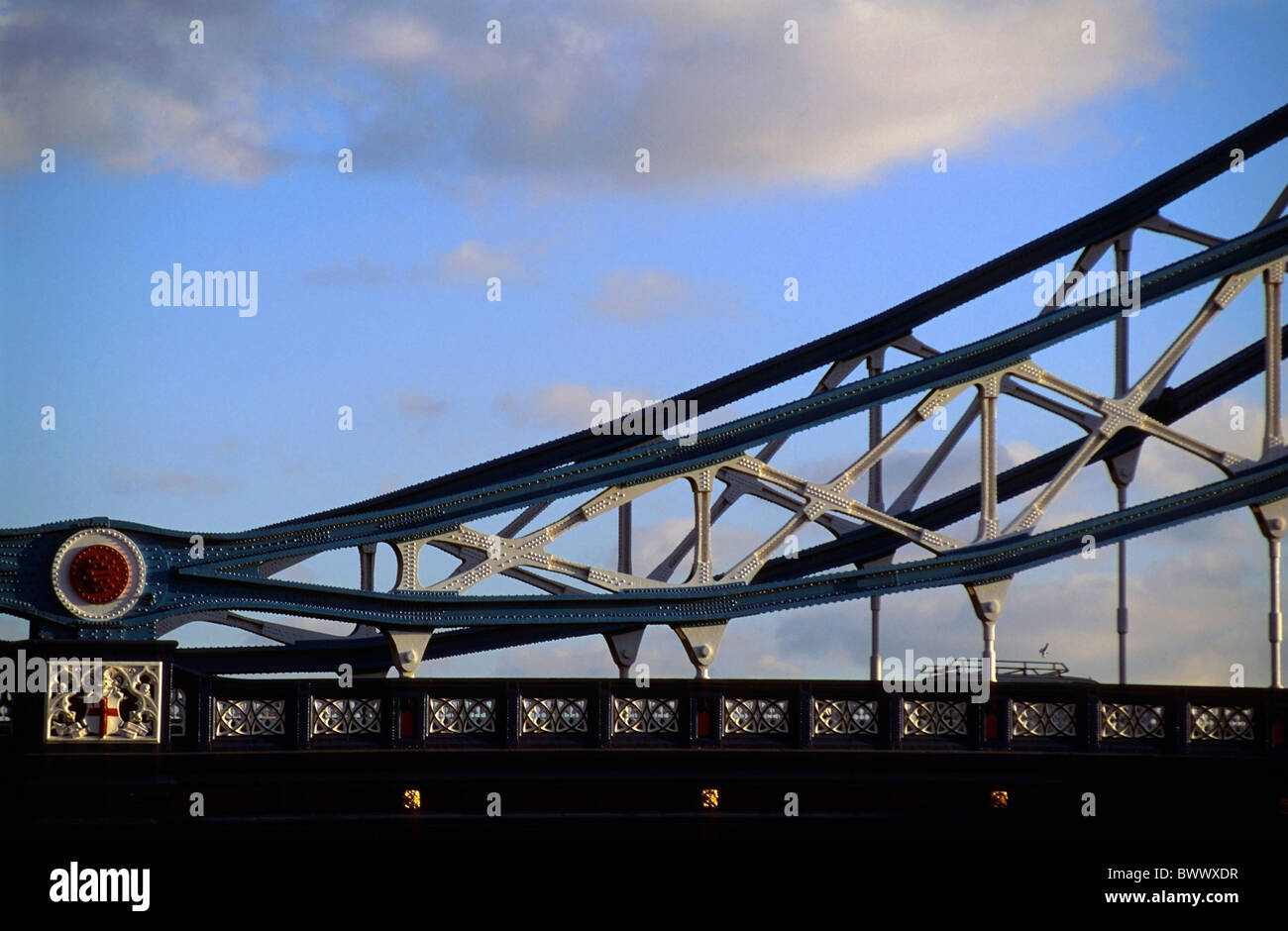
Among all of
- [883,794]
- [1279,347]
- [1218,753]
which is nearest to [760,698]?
[883,794]

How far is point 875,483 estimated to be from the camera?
30.8 metres

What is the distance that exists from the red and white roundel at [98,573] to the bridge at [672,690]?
30 millimetres

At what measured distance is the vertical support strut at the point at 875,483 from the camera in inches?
1139

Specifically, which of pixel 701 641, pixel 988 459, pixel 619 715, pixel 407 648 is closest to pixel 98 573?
pixel 407 648

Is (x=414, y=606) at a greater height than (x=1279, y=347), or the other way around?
(x=1279, y=347)

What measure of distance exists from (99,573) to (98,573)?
2 centimetres

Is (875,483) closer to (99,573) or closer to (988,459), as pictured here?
(988,459)

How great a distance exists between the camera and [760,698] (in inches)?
1041

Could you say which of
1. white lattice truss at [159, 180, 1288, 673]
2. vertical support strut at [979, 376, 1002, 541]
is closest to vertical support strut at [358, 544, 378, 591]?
white lattice truss at [159, 180, 1288, 673]

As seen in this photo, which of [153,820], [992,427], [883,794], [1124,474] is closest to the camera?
[153,820]

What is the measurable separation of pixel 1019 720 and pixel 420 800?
7.87 m

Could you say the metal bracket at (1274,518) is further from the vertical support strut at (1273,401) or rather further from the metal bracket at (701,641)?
the metal bracket at (701,641)

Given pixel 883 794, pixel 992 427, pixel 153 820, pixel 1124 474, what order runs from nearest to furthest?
pixel 153 820 < pixel 883 794 < pixel 992 427 < pixel 1124 474
